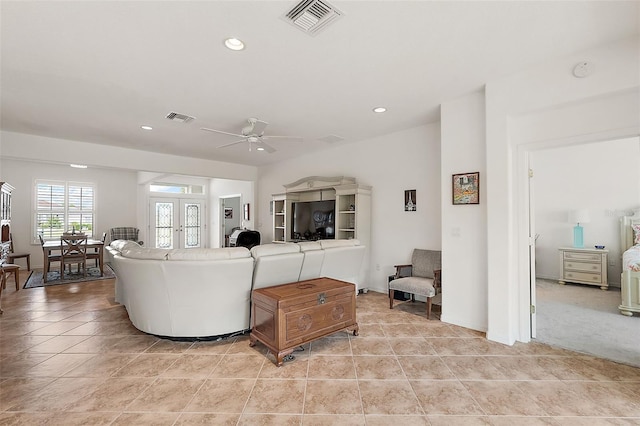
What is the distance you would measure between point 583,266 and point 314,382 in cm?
553

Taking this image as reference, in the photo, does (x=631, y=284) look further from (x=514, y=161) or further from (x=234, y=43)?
(x=234, y=43)

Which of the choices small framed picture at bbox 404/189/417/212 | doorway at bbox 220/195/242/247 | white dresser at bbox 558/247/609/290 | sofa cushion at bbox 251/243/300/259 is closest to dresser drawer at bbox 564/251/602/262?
white dresser at bbox 558/247/609/290

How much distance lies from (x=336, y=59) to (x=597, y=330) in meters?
3.95

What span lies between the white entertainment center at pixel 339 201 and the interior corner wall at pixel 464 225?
1.53 metres

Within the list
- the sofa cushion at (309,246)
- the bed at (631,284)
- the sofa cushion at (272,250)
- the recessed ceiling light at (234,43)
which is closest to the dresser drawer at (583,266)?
the bed at (631,284)

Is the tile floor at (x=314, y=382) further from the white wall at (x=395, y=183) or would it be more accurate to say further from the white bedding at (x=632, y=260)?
the white bedding at (x=632, y=260)

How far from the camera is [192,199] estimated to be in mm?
9719

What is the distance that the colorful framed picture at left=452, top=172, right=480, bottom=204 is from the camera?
3240mm

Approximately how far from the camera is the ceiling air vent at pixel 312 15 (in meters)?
1.91

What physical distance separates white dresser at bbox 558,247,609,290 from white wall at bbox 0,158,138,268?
10.4 metres

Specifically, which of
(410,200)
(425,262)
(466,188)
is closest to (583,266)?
(425,262)

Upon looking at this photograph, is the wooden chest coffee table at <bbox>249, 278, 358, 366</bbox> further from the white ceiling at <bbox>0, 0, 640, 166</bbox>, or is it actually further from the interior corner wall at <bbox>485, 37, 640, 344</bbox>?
the white ceiling at <bbox>0, 0, 640, 166</bbox>

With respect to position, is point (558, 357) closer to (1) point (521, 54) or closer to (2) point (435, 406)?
(2) point (435, 406)

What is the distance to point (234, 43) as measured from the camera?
2.31m
